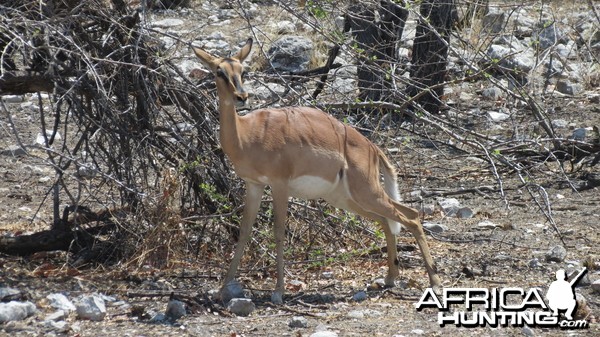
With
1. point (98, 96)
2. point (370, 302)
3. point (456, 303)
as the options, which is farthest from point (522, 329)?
point (98, 96)

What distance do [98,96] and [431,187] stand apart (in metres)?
4.03

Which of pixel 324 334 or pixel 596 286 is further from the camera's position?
pixel 596 286

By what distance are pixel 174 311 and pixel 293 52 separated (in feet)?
23.7

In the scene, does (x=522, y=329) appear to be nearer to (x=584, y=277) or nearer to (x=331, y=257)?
(x=584, y=277)

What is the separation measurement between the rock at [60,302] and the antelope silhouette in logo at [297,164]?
3.05 feet

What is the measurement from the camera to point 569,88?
44.4 ft

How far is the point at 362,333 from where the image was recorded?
5828 millimetres

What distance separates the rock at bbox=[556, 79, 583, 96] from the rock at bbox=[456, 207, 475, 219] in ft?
16.1

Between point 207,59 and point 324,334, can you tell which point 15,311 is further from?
point 207,59

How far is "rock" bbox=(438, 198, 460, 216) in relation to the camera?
9.20 metres

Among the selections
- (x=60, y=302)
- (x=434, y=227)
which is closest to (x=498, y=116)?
(x=434, y=227)

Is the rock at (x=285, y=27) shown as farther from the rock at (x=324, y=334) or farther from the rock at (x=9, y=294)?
the rock at (x=324, y=334)

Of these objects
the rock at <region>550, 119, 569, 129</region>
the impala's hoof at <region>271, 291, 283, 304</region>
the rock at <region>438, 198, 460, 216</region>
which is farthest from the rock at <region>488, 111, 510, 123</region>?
the impala's hoof at <region>271, 291, 283, 304</region>

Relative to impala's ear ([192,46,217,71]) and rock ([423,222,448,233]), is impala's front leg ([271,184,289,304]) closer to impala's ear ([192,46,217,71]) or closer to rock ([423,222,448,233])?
impala's ear ([192,46,217,71])
